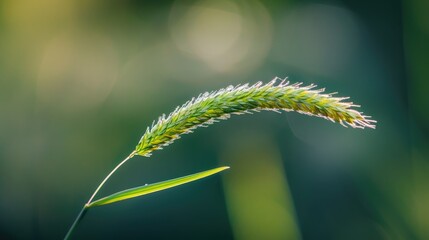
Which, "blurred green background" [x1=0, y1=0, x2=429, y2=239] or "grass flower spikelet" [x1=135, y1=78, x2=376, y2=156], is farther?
"blurred green background" [x1=0, y1=0, x2=429, y2=239]

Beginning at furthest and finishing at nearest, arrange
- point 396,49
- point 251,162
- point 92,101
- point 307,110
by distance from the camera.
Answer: point 396,49 < point 92,101 < point 251,162 < point 307,110

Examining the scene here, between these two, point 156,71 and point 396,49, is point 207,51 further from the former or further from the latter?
point 396,49

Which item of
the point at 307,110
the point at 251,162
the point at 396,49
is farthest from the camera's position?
the point at 396,49

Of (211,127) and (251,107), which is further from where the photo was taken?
(211,127)

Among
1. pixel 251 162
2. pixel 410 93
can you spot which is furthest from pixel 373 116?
pixel 251 162

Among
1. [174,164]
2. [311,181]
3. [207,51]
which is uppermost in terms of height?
[207,51]
